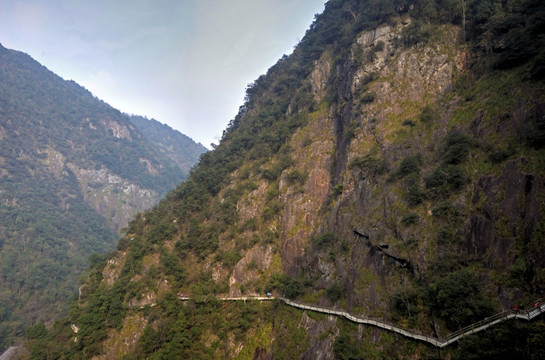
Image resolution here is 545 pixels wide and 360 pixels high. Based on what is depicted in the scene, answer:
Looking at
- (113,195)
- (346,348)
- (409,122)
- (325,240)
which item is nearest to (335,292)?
(346,348)

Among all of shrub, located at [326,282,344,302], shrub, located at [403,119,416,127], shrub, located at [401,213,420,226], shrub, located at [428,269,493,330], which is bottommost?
shrub, located at [326,282,344,302]

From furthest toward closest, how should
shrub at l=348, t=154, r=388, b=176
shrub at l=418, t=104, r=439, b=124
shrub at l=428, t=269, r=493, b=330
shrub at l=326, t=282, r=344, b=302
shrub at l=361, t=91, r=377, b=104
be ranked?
shrub at l=361, t=91, r=377, b=104 → shrub at l=418, t=104, r=439, b=124 → shrub at l=348, t=154, r=388, b=176 → shrub at l=326, t=282, r=344, b=302 → shrub at l=428, t=269, r=493, b=330

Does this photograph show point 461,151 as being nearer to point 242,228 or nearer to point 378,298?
point 378,298

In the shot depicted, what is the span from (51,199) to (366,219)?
6394 inches

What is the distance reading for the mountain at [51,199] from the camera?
8994 centimetres

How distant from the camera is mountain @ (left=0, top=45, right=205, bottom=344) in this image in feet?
295

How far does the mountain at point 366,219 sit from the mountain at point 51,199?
174 feet

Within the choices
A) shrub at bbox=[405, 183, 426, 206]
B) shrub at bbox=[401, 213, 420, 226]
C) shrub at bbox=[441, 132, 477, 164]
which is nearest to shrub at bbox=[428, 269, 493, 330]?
shrub at bbox=[401, 213, 420, 226]

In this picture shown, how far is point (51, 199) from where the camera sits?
14062 centimetres

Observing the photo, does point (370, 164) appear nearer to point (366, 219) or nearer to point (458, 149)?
point (366, 219)

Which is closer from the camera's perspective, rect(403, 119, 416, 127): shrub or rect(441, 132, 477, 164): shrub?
rect(441, 132, 477, 164): shrub

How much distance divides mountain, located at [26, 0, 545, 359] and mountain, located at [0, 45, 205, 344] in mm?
53109

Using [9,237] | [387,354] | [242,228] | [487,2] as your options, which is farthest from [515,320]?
[9,237]

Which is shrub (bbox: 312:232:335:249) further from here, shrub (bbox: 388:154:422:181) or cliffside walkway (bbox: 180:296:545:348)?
shrub (bbox: 388:154:422:181)
